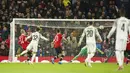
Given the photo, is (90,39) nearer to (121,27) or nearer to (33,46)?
(33,46)

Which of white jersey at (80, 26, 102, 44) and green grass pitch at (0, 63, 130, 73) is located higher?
white jersey at (80, 26, 102, 44)

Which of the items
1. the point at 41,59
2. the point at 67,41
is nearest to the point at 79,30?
the point at 67,41

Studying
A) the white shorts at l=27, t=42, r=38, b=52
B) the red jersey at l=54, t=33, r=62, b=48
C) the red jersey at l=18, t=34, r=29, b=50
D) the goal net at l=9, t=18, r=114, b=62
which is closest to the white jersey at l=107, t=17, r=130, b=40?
the white shorts at l=27, t=42, r=38, b=52

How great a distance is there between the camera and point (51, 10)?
73.0 feet

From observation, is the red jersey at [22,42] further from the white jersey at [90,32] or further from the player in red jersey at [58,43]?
the white jersey at [90,32]

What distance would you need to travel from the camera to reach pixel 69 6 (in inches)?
910

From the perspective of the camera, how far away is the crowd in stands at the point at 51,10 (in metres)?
21.6

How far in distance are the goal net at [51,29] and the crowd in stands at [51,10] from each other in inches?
36.7

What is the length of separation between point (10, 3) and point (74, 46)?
488 cm

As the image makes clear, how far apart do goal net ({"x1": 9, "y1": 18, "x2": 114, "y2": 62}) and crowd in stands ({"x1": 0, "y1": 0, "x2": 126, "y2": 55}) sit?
0.93 m

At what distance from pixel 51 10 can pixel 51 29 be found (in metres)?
2.39

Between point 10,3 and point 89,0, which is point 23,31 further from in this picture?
point 89,0

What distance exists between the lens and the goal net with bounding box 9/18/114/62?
19953mm

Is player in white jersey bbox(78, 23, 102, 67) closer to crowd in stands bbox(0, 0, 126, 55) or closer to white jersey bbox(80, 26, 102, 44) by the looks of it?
white jersey bbox(80, 26, 102, 44)
